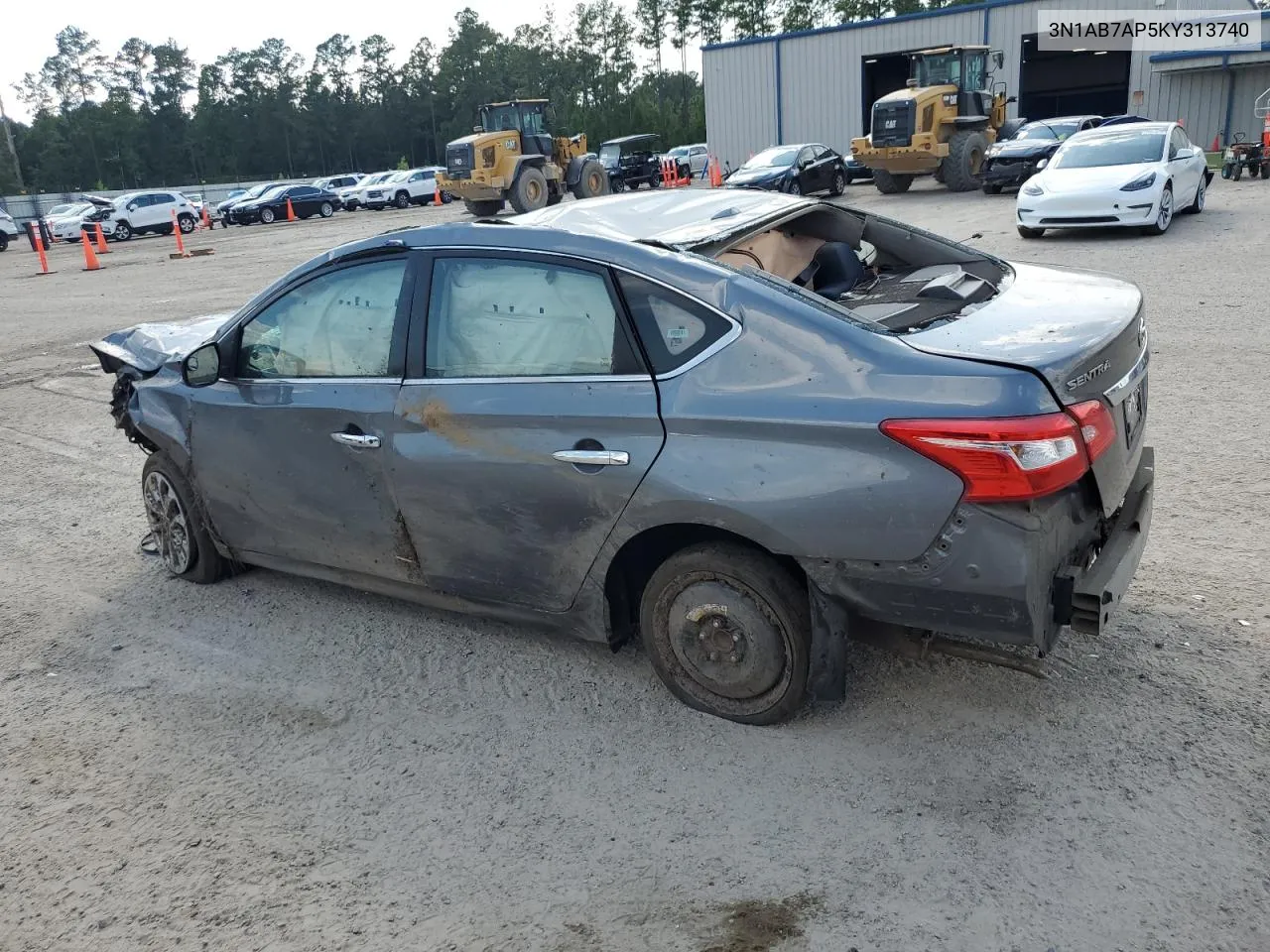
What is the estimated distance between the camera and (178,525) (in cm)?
475

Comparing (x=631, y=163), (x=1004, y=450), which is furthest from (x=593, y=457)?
(x=631, y=163)

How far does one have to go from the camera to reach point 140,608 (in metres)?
4.61

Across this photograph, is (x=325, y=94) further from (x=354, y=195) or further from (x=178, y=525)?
(x=178, y=525)

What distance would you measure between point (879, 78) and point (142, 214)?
86.1 feet

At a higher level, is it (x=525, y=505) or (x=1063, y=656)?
(x=525, y=505)

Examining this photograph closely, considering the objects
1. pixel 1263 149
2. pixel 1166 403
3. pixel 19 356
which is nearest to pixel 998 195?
pixel 1263 149

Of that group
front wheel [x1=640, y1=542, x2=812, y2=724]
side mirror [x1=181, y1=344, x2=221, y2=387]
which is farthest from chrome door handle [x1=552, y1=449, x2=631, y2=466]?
side mirror [x1=181, y1=344, x2=221, y2=387]

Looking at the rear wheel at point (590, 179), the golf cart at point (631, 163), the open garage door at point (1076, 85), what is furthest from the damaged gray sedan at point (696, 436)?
the open garage door at point (1076, 85)

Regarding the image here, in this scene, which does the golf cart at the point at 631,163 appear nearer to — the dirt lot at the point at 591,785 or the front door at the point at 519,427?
the dirt lot at the point at 591,785

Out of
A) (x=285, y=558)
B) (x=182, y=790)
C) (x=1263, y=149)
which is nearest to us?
(x=182, y=790)

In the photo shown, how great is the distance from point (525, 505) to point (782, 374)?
991 mm

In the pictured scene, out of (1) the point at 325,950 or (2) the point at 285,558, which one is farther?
(2) the point at 285,558

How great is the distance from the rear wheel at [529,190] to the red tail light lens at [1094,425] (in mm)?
A: 25801

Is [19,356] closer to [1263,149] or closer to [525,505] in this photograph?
[525,505]
